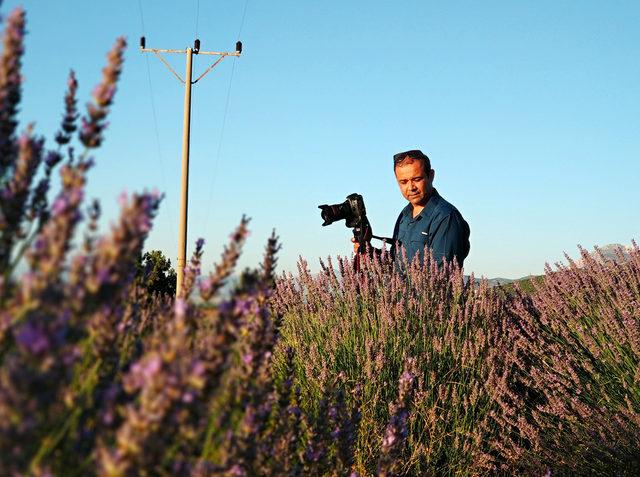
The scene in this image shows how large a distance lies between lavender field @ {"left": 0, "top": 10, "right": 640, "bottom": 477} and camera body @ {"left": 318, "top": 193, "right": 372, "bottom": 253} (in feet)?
1.68

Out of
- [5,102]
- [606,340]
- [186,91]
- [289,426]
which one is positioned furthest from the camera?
[186,91]

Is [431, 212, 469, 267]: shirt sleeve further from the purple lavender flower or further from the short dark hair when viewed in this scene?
the purple lavender flower

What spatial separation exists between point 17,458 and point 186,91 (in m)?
18.7

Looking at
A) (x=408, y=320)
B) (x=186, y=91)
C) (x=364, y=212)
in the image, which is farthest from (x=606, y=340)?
(x=186, y=91)

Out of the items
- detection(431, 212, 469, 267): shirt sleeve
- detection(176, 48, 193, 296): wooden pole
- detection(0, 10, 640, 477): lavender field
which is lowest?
detection(0, 10, 640, 477): lavender field

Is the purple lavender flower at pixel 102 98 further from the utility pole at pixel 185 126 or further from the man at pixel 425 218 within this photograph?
the utility pole at pixel 185 126

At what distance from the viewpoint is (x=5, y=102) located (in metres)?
1.48

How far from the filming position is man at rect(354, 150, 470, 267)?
5.82 meters

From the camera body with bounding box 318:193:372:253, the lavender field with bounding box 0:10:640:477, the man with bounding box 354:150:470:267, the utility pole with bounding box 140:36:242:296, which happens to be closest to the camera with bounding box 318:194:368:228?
the camera body with bounding box 318:193:372:253

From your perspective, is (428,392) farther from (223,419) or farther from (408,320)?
(223,419)

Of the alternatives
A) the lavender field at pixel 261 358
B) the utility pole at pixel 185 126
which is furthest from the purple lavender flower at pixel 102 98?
the utility pole at pixel 185 126

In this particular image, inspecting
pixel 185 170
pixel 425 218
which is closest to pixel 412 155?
pixel 425 218

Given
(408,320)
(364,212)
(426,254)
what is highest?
(364,212)

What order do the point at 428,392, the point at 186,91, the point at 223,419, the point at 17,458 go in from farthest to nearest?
the point at 186,91 → the point at 428,392 → the point at 223,419 → the point at 17,458
